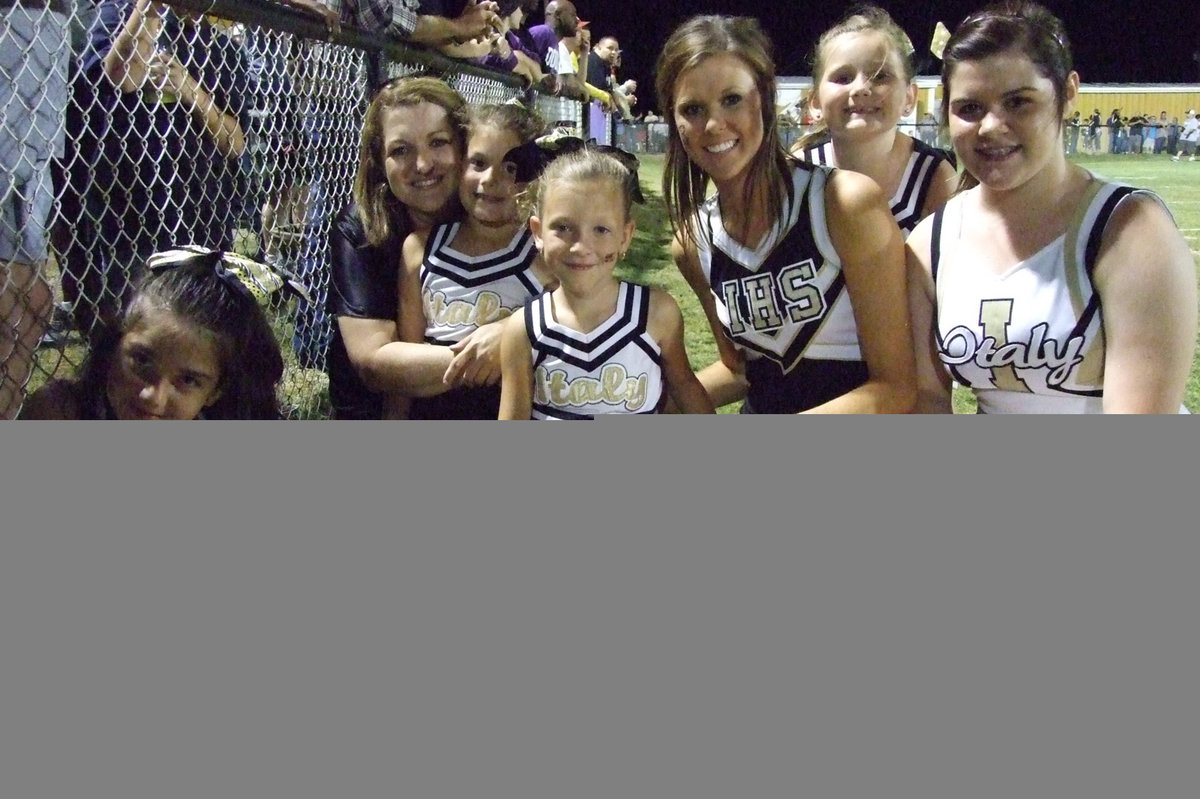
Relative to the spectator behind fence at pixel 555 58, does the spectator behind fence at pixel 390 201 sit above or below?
below

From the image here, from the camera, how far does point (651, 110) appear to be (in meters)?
2.26

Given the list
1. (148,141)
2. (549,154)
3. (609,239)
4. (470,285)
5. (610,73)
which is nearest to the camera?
(609,239)

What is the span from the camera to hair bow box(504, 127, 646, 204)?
71.1 inches

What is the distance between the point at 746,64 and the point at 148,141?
4.26 ft

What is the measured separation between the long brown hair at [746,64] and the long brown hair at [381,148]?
50 centimetres

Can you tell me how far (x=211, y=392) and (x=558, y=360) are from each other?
61 cm

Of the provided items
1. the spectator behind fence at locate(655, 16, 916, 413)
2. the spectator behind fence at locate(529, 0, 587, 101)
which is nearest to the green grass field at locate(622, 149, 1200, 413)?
the spectator behind fence at locate(655, 16, 916, 413)

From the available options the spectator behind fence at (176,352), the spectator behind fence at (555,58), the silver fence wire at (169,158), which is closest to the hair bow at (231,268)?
the spectator behind fence at (176,352)

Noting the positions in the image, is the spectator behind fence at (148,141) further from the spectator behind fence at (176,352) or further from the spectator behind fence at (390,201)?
the spectator behind fence at (390,201)

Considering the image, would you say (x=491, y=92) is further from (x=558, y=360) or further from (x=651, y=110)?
(x=558, y=360)

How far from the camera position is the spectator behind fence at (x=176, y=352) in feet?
5.61

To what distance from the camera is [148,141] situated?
2135mm

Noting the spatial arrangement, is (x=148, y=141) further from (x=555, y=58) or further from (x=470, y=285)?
(x=555, y=58)

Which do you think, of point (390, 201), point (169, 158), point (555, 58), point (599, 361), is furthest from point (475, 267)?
point (555, 58)
